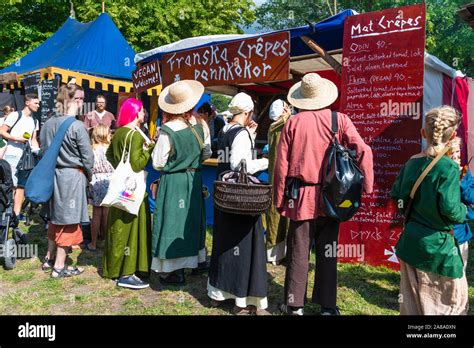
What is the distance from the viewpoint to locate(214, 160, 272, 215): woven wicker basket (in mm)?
3088

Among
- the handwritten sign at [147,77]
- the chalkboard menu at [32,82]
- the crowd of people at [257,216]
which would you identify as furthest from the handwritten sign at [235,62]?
the chalkboard menu at [32,82]

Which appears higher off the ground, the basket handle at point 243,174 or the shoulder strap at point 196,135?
the shoulder strap at point 196,135

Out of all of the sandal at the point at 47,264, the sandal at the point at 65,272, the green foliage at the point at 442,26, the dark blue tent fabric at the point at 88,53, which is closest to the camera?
the sandal at the point at 65,272

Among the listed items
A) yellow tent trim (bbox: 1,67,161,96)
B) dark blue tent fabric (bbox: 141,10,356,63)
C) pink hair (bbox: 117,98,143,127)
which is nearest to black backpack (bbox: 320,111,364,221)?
pink hair (bbox: 117,98,143,127)

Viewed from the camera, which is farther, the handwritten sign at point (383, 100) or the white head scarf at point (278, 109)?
the white head scarf at point (278, 109)

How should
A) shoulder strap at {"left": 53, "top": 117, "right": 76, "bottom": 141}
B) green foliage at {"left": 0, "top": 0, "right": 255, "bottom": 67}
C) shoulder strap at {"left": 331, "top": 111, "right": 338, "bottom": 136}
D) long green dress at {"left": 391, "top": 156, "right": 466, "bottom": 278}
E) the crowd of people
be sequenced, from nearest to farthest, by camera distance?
long green dress at {"left": 391, "top": 156, "right": 466, "bottom": 278} < the crowd of people < shoulder strap at {"left": 331, "top": 111, "right": 338, "bottom": 136} < shoulder strap at {"left": 53, "top": 117, "right": 76, "bottom": 141} < green foliage at {"left": 0, "top": 0, "right": 255, "bottom": 67}

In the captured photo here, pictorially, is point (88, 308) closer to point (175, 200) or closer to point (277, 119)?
point (175, 200)

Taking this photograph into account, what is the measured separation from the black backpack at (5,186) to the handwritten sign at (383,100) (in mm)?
3844

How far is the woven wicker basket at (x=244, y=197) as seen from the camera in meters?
3.09

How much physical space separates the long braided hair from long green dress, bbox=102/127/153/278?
255 cm

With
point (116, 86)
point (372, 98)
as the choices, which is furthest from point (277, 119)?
point (116, 86)

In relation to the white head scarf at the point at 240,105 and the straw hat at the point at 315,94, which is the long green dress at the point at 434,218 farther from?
the white head scarf at the point at 240,105

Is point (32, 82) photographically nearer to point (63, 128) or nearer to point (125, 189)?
point (63, 128)

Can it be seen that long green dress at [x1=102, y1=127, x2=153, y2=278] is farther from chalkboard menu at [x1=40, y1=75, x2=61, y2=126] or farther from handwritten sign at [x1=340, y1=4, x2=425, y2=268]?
chalkboard menu at [x1=40, y1=75, x2=61, y2=126]
